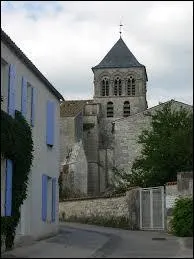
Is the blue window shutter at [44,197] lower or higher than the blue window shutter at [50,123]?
lower

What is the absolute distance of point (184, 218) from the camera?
61.9ft

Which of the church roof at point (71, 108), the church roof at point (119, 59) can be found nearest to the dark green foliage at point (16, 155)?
the church roof at point (71, 108)

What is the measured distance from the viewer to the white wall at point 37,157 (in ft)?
51.9

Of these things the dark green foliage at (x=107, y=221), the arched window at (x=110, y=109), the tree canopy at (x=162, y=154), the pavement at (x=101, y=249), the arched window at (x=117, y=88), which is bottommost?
the dark green foliage at (x=107, y=221)

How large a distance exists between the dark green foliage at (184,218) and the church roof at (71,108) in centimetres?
3507

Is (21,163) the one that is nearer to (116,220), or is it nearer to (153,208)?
(153,208)

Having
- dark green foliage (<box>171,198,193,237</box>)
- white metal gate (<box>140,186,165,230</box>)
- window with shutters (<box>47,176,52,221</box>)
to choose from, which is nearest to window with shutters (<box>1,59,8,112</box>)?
window with shutters (<box>47,176,52,221</box>)

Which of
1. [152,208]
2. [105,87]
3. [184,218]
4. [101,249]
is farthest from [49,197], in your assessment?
[105,87]

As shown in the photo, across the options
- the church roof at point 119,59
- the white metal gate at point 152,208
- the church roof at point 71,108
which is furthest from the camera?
the church roof at point 119,59

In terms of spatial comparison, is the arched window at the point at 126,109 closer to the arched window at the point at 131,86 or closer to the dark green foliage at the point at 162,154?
the arched window at the point at 131,86

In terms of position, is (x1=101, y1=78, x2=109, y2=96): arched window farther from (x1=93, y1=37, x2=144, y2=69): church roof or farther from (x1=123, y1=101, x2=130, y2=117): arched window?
(x1=123, y1=101, x2=130, y2=117): arched window

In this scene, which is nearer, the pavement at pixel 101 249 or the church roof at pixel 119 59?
the pavement at pixel 101 249

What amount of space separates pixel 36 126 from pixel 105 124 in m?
48.0

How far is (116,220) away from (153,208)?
304 cm
